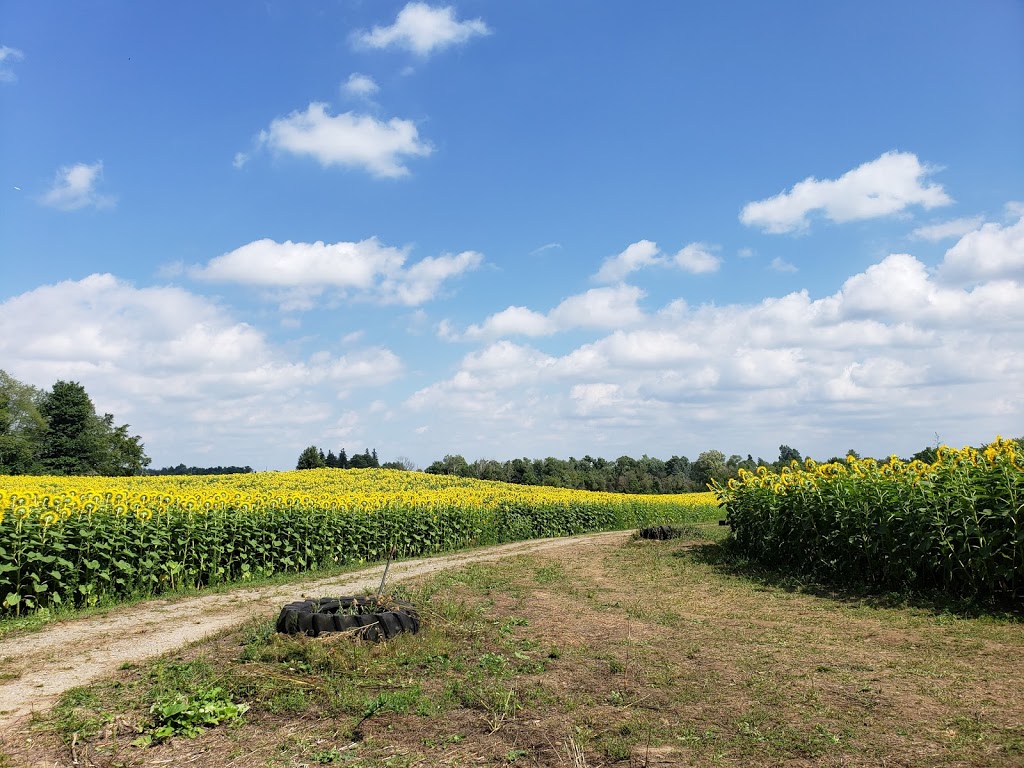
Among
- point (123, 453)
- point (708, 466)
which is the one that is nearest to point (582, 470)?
point (708, 466)

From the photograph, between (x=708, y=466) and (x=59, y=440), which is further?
(x=708, y=466)

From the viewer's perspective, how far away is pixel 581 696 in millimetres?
5484

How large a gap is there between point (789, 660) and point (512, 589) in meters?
4.94

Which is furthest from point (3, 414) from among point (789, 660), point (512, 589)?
point (789, 660)

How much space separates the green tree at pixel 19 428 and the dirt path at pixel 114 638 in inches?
1993

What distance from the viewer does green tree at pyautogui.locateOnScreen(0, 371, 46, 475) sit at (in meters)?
55.2

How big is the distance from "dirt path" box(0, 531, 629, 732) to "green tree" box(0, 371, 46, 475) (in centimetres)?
5063

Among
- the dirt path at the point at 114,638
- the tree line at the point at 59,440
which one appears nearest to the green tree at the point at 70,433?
the tree line at the point at 59,440

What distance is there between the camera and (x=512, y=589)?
34.4ft

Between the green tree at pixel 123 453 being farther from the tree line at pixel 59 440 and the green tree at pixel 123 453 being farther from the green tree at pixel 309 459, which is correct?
the green tree at pixel 309 459

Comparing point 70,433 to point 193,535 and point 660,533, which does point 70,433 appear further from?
point 660,533

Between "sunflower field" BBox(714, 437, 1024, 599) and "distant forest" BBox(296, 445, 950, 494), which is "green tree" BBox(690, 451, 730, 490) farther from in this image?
"sunflower field" BBox(714, 437, 1024, 599)

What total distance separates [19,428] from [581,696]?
79.6 meters

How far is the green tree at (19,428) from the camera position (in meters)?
55.2
